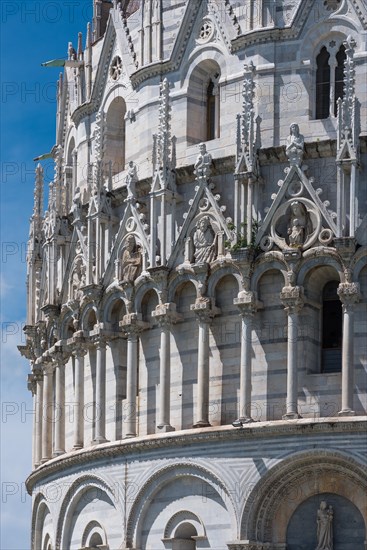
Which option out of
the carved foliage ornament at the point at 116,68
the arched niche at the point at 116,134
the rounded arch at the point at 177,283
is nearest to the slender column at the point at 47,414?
the arched niche at the point at 116,134

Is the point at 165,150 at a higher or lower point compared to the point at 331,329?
higher

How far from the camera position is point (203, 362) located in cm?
3569

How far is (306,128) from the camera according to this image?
36.2m

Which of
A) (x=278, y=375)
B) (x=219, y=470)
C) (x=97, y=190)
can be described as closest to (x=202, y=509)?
(x=219, y=470)

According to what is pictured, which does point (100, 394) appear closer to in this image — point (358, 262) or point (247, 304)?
point (247, 304)

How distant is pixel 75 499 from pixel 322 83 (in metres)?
10.5

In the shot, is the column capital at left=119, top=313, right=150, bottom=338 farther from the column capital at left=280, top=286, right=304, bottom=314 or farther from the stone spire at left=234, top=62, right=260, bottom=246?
the column capital at left=280, top=286, right=304, bottom=314

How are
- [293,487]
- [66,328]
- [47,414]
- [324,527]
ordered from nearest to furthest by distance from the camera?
1. [324,527]
2. [293,487]
3. [66,328]
4. [47,414]

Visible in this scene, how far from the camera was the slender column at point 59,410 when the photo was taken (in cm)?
4009

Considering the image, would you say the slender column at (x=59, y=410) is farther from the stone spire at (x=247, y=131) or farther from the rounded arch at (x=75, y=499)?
the stone spire at (x=247, y=131)

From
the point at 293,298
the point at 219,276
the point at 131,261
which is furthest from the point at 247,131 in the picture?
the point at 131,261

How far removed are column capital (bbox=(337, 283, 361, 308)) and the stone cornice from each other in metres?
2.28

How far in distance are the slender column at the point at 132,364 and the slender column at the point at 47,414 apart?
14.7 feet

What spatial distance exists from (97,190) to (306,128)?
5.37 meters
